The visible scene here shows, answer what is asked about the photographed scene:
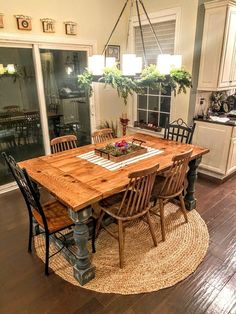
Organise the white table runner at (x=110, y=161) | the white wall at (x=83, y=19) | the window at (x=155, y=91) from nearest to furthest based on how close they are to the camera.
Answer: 1. the white table runner at (x=110, y=161)
2. the white wall at (x=83, y=19)
3. the window at (x=155, y=91)

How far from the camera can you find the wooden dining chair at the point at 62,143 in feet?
9.97

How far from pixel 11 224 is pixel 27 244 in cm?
48

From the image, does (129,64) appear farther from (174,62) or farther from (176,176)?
(176,176)

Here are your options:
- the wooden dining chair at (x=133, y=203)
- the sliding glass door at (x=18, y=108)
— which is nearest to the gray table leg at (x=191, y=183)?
the wooden dining chair at (x=133, y=203)

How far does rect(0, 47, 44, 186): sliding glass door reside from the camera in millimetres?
3520

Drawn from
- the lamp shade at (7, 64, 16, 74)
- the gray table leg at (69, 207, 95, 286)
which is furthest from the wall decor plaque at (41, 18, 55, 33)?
the gray table leg at (69, 207, 95, 286)

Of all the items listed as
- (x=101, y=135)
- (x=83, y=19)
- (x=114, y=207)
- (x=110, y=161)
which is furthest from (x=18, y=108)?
(x=114, y=207)

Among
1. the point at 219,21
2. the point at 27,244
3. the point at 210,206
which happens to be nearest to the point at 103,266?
the point at 27,244

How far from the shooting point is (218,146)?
149 inches

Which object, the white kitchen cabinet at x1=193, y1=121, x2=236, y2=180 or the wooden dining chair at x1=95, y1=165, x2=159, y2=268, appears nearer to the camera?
the wooden dining chair at x1=95, y1=165, x2=159, y2=268

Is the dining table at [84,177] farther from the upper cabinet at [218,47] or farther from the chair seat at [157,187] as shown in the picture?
the upper cabinet at [218,47]

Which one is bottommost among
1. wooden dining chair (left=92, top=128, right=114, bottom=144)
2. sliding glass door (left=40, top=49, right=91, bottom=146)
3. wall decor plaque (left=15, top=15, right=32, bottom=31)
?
wooden dining chair (left=92, top=128, right=114, bottom=144)

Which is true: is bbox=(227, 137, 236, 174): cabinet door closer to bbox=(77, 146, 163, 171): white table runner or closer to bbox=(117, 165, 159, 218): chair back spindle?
bbox=(77, 146, 163, 171): white table runner

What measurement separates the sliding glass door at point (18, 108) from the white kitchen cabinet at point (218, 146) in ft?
9.02
